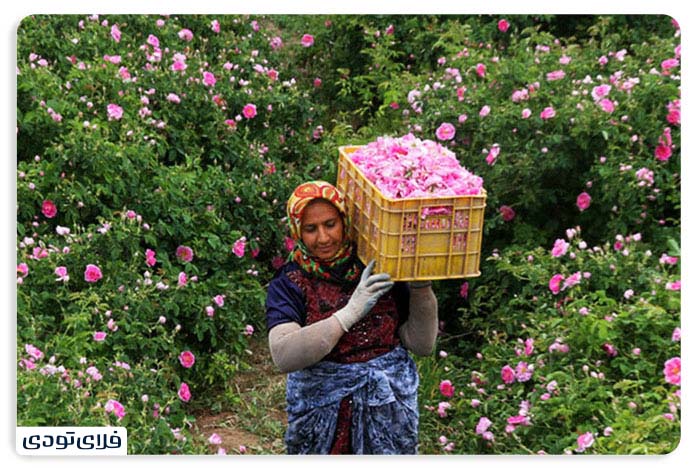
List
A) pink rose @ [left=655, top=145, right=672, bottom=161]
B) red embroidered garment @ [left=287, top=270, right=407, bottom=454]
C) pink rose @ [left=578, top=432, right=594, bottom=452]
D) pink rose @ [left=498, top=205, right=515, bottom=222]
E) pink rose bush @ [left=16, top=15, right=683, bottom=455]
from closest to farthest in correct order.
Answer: red embroidered garment @ [left=287, top=270, right=407, bottom=454] → pink rose @ [left=578, top=432, right=594, bottom=452] → pink rose bush @ [left=16, top=15, right=683, bottom=455] → pink rose @ [left=655, top=145, right=672, bottom=161] → pink rose @ [left=498, top=205, right=515, bottom=222]

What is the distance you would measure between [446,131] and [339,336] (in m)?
1.85

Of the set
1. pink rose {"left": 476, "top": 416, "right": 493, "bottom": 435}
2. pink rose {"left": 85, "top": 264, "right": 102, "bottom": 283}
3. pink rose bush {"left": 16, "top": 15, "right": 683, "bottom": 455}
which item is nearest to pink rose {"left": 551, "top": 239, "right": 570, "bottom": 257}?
pink rose bush {"left": 16, "top": 15, "right": 683, "bottom": 455}

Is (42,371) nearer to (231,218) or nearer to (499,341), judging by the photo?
Answer: (231,218)

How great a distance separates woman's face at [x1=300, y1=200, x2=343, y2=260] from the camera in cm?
365

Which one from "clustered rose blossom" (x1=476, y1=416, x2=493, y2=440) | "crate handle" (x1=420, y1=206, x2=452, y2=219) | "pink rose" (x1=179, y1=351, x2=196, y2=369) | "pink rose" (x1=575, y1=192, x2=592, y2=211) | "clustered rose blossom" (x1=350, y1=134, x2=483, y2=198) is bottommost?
"clustered rose blossom" (x1=476, y1=416, x2=493, y2=440)

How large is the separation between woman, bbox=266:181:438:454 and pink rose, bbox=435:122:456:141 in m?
1.57

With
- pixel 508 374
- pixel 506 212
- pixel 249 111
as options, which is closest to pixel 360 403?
pixel 508 374

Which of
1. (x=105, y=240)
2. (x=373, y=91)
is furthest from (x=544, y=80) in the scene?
(x=105, y=240)

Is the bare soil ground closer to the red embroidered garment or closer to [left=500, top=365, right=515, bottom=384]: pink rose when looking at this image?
[left=500, top=365, right=515, bottom=384]: pink rose

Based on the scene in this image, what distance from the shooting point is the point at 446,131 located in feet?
17.4

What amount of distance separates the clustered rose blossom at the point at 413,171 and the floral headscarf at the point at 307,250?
0.13 meters

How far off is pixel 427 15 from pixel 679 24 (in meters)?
1.04

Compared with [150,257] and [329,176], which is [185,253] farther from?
[329,176]

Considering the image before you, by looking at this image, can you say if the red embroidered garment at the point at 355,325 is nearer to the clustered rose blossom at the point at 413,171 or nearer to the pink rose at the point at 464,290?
the clustered rose blossom at the point at 413,171
